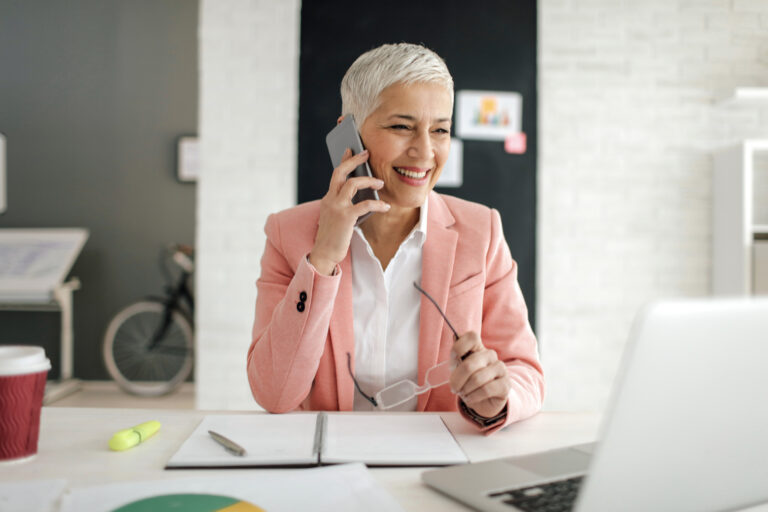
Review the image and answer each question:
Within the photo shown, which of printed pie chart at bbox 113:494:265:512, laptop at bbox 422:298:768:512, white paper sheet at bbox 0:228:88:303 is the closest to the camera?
laptop at bbox 422:298:768:512

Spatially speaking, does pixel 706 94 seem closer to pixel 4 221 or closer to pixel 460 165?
pixel 460 165

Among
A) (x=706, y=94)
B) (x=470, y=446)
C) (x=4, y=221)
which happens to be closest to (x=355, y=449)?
(x=470, y=446)

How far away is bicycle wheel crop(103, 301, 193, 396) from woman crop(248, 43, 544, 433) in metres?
3.39

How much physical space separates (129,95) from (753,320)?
479 centimetres

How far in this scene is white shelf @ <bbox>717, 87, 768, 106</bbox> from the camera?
9.63 feet

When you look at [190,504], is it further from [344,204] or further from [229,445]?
[344,204]

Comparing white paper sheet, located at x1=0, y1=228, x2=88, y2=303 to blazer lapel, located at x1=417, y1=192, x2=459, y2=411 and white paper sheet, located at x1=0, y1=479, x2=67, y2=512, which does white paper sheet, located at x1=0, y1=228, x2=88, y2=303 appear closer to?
blazer lapel, located at x1=417, y1=192, x2=459, y2=411

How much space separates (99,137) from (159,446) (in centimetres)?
429

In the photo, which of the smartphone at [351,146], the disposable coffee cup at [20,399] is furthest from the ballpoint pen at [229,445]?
the smartphone at [351,146]

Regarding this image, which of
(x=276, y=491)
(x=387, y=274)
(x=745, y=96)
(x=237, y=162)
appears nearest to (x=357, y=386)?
(x=387, y=274)

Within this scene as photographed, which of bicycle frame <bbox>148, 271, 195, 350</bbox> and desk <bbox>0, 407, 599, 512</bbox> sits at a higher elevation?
desk <bbox>0, 407, 599, 512</bbox>

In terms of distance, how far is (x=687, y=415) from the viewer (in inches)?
18.7

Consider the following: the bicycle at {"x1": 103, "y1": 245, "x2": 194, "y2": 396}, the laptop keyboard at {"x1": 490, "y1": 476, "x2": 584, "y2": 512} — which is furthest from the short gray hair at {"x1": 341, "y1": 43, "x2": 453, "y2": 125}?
the bicycle at {"x1": 103, "y1": 245, "x2": 194, "y2": 396}

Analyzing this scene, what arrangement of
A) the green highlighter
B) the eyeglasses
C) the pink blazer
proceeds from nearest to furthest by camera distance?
the green highlighter
the pink blazer
the eyeglasses
